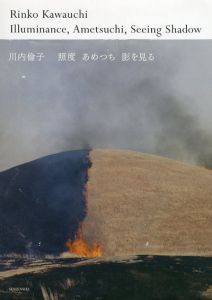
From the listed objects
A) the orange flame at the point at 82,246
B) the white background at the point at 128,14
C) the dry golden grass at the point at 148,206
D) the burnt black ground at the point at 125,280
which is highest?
the white background at the point at 128,14

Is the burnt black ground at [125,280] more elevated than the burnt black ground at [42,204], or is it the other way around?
the burnt black ground at [42,204]

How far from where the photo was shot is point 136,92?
196 inches

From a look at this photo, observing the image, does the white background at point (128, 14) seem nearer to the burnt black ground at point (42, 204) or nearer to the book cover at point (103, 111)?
the book cover at point (103, 111)

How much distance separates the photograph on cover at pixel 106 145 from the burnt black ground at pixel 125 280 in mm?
67

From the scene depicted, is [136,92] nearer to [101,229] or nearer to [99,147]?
[99,147]

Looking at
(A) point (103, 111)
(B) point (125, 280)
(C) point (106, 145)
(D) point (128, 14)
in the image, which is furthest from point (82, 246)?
(D) point (128, 14)

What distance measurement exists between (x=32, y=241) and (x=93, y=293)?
66 centimetres

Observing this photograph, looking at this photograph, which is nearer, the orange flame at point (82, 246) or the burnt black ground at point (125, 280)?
the burnt black ground at point (125, 280)

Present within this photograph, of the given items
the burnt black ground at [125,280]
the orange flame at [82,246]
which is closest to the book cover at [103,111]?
the orange flame at [82,246]

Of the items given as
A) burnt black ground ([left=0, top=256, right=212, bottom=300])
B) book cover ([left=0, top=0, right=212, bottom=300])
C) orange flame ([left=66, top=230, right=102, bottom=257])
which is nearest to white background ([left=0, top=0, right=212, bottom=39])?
book cover ([left=0, top=0, right=212, bottom=300])

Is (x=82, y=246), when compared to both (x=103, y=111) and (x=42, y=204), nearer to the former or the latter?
(x=42, y=204)

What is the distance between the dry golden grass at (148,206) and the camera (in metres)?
4.89

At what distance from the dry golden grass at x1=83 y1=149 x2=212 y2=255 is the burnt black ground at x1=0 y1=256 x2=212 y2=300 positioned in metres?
0.10

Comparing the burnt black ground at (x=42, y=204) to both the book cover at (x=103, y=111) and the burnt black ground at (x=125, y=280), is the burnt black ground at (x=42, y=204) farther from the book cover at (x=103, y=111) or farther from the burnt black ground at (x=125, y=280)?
the burnt black ground at (x=125, y=280)
